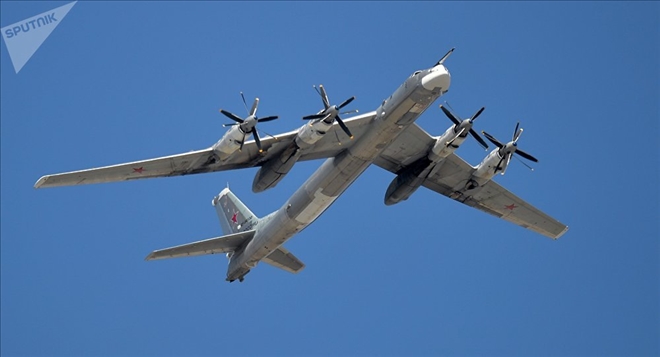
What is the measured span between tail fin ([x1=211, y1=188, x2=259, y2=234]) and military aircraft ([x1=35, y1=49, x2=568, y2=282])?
57 cm

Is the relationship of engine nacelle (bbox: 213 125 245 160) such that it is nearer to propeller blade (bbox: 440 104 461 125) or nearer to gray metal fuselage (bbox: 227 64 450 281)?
gray metal fuselage (bbox: 227 64 450 281)

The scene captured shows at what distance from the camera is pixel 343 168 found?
4397 centimetres

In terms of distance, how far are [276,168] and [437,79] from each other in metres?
8.41

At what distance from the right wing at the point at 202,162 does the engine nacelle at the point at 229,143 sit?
0.46m

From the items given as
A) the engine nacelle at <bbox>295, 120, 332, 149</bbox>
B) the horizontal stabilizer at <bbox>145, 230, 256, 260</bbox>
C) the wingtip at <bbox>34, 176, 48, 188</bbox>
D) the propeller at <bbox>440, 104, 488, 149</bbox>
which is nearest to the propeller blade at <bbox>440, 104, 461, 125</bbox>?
the propeller at <bbox>440, 104, 488, 149</bbox>

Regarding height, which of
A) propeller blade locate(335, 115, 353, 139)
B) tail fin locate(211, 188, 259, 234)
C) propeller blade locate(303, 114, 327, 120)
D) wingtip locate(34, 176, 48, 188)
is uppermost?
propeller blade locate(335, 115, 353, 139)

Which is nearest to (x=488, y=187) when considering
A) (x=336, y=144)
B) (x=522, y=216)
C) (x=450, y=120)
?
(x=522, y=216)

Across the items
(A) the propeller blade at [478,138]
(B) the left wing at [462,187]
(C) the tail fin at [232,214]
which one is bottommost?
(C) the tail fin at [232,214]

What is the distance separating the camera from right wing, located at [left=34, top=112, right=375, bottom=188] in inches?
1658

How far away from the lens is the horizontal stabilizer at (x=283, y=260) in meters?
50.4

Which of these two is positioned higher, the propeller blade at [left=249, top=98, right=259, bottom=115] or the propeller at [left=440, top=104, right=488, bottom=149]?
the propeller at [left=440, top=104, right=488, bottom=149]

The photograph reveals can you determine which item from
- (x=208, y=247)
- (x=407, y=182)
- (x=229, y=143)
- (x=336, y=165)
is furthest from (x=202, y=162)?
(x=407, y=182)

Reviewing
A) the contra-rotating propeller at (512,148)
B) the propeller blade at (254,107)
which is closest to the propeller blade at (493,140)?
the contra-rotating propeller at (512,148)

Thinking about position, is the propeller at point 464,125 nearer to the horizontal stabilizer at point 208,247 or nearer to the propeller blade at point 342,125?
the propeller blade at point 342,125
